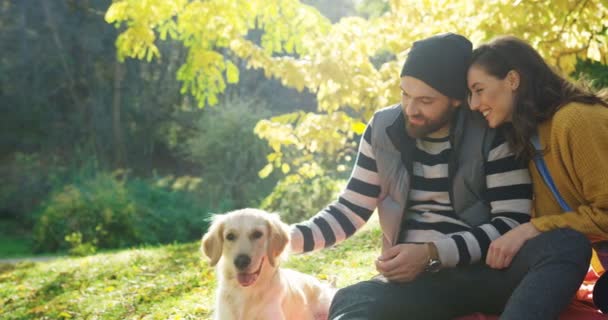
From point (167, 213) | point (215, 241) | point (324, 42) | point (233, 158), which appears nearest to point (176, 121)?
point (233, 158)

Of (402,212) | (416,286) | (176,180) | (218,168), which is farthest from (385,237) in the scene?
(176,180)

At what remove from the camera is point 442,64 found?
293cm

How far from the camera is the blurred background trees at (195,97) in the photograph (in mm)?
6266

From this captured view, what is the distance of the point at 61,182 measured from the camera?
623 inches

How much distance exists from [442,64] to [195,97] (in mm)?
14331

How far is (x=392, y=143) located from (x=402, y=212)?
318 millimetres

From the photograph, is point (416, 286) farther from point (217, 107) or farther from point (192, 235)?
point (217, 107)

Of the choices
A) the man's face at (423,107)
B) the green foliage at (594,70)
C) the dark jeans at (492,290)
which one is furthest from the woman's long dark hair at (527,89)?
the green foliage at (594,70)

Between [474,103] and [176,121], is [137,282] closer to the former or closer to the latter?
[474,103]

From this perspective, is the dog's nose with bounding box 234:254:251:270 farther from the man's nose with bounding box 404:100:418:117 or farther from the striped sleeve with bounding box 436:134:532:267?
the man's nose with bounding box 404:100:418:117

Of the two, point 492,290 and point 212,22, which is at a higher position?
point 212,22

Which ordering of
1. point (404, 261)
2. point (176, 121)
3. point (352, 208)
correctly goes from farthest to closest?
point (176, 121) → point (352, 208) → point (404, 261)

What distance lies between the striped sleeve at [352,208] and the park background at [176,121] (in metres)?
1.58

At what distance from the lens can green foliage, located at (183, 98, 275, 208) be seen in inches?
612
